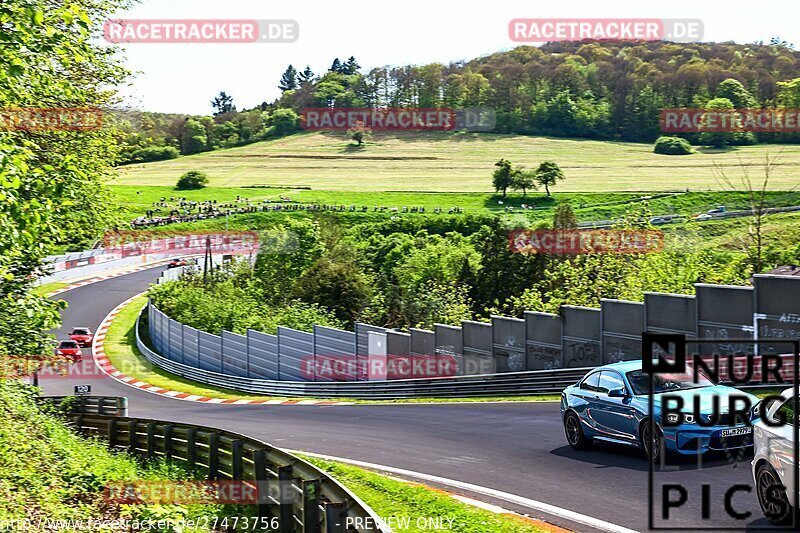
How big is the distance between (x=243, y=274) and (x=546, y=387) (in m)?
54.6

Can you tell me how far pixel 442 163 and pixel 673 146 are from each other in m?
36.9

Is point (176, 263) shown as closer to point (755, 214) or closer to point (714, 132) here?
point (755, 214)

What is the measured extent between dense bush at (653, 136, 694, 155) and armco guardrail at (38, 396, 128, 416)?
118 metres

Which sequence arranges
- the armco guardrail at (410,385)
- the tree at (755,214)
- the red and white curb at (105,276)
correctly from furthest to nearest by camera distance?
the red and white curb at (105,276) < the tree at (755,214) < the armco guardrail at (410,385)

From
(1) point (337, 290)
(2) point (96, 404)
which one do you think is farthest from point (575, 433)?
(1) point (337, 290)

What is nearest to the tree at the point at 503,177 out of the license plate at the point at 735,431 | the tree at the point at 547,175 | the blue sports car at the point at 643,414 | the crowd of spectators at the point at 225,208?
the tree at the point at 547,175

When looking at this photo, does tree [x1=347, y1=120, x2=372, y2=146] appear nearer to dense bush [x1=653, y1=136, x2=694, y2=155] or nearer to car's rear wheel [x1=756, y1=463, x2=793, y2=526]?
dense bush [x1=653, y1=136, x2=694, y2=155]

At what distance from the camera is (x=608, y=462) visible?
47.6 ft

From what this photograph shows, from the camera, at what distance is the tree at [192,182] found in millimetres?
144000

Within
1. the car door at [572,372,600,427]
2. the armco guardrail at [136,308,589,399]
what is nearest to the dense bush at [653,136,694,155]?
the armco guardrail at [136,308,589,399]

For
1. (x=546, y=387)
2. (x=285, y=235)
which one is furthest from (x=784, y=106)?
(x=546, y=387)

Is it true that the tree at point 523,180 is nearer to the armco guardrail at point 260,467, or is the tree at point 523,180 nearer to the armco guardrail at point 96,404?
the armco guardrail at point 96,404

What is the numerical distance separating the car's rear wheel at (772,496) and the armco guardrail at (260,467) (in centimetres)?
414

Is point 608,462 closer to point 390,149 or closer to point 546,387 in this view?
point 546,387
